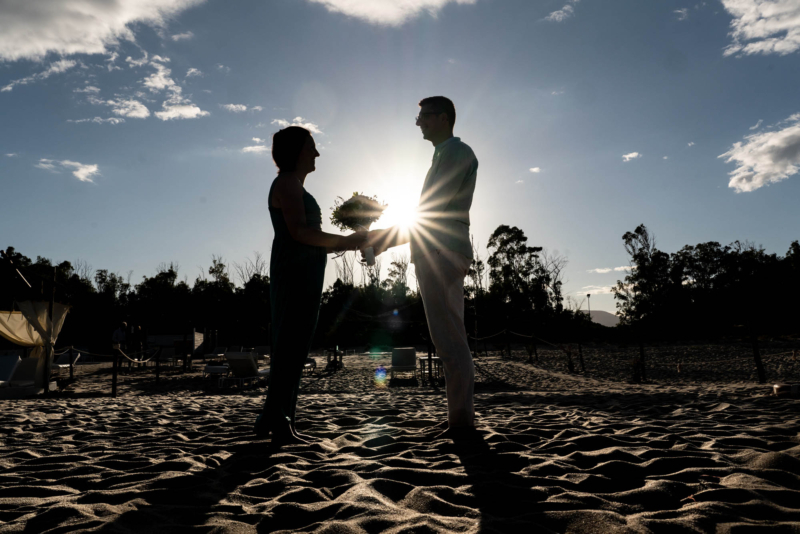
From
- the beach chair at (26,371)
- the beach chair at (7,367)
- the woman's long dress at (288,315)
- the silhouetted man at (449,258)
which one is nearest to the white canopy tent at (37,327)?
the beach chair at (26,371)

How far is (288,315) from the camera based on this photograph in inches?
101

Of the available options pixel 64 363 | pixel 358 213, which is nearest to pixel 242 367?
pixel 358 213

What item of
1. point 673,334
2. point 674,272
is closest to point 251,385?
point 673,334

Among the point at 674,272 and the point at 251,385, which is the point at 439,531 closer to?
the point at 251,385

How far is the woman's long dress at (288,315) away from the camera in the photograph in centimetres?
258

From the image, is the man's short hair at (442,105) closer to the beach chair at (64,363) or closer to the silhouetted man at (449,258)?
the silhouetted man at (449,258)

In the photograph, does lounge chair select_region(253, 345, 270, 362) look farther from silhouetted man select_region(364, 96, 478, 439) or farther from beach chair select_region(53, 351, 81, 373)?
silhouetted man select_region(364, 96, 478, 439)

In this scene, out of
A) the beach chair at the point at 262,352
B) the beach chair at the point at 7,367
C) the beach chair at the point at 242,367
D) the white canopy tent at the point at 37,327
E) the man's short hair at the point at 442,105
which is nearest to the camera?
the man's short hair at the point at 442,105

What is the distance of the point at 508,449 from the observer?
2.36 m

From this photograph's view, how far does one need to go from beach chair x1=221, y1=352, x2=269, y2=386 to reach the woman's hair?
941 cm

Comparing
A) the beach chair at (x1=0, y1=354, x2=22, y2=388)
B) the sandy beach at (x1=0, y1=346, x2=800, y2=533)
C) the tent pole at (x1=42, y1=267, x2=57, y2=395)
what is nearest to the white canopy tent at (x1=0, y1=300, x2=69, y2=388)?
the tent pole at (x1=42, y1=267, x2=57, y2=395)

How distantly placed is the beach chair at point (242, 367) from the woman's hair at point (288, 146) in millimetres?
9414

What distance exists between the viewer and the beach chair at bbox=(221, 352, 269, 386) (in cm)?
1113

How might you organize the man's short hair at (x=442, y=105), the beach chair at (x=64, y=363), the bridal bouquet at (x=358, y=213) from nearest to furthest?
the man's short hair at (x=442, y=105) < the bridal bouquet at (x=358, y=213) < the beach chair at (x=64, y=363)
